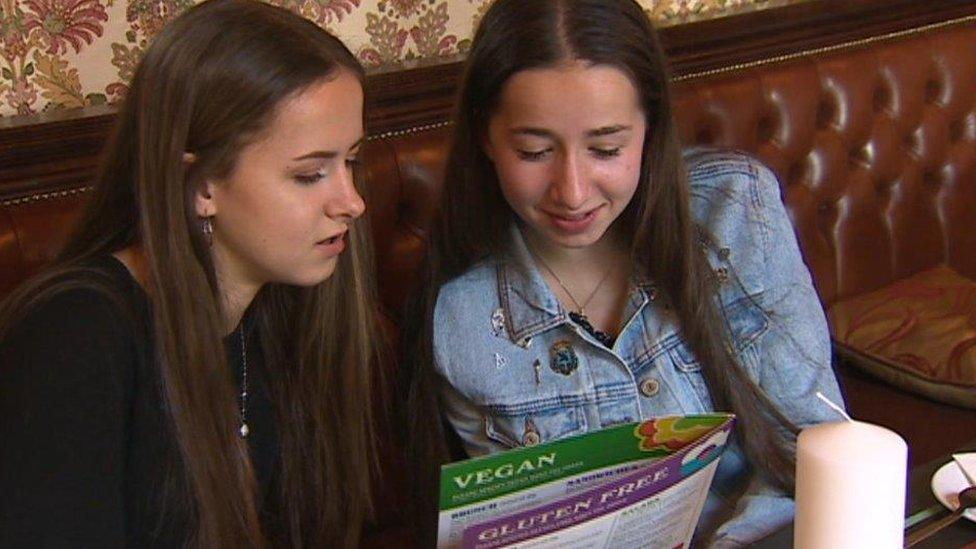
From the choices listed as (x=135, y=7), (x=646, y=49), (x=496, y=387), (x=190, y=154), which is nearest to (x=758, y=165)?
(x=646, y=49)

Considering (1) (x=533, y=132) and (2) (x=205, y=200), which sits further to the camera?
(1) (x=533, y=132)

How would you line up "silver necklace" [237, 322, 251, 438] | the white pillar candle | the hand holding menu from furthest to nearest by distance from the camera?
"silver necklace" [237, 322, 251, 438], the hand holding menu, the white pillar candle

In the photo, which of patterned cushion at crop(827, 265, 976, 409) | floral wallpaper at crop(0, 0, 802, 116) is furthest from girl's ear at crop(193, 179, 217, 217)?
patterned cushion at crop(827, 265, 976, 409)

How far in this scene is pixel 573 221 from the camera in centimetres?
144

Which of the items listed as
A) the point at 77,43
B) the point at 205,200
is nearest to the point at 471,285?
the point at 205,200

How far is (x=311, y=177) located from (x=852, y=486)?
0.59 m

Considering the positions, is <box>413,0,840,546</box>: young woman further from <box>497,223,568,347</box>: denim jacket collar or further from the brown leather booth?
the brown leather booth

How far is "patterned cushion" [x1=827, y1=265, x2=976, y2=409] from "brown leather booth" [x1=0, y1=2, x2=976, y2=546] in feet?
0.12

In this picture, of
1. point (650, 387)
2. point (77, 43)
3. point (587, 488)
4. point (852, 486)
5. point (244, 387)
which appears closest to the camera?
point (852, 486)

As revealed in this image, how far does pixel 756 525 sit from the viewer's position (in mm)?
1379

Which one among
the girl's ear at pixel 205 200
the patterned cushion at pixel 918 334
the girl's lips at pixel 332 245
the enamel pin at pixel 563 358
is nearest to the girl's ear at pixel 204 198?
the girl's ear at pixel 205 200

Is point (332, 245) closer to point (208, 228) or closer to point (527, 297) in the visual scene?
point (208, 228)

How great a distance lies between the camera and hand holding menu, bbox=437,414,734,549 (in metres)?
1.04

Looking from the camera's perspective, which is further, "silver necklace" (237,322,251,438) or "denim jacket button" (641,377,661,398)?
"denim jacket button" (641,377,661,398)
